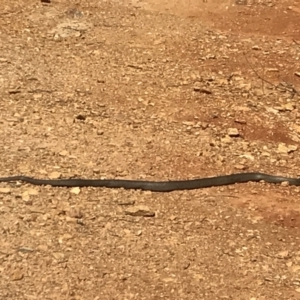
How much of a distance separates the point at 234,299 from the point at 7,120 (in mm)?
2530

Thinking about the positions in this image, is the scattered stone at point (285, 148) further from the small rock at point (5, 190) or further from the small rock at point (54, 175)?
the small rock at point (5, 190)

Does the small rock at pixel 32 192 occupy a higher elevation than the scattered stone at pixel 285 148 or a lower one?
higher

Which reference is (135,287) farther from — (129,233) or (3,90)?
(3,90)

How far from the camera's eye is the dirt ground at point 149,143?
4391mm

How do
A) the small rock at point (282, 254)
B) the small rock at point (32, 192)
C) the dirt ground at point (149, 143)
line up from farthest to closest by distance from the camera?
the small rock at point (32, 192)
the small rock at point (282, 254)
the dirt ground at point (149, 143)

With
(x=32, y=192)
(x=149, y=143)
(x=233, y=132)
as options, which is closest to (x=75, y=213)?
(x=32, y=192)

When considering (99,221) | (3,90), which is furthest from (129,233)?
(3,90)

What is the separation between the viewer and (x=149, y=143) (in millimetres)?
5680

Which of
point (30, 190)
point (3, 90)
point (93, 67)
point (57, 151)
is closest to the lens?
point (30, 190)

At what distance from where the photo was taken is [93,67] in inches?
267

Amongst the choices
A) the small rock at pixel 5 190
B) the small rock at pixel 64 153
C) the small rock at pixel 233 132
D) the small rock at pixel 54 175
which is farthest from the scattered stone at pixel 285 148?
the small rock at pixel 5 190

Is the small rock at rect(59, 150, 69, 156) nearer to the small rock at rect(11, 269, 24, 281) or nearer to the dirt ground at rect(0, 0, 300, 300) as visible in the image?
the dirt ground at rect(0, 0, 300, 300)

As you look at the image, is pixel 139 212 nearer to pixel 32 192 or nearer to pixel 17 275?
pixel 32 192

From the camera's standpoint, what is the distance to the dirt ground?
4.39 metres
